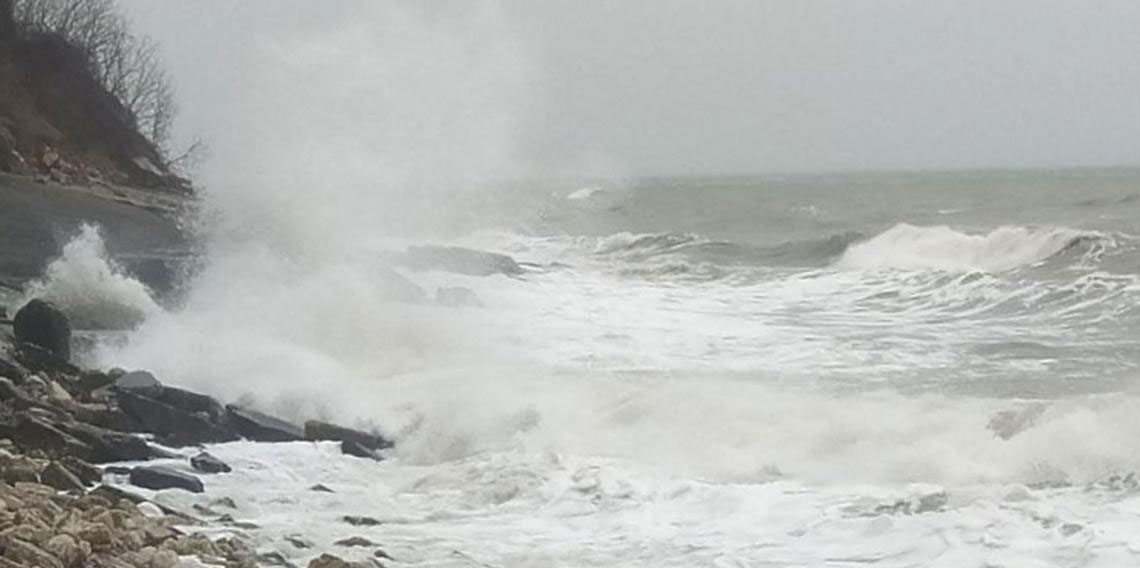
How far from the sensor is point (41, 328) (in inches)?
521

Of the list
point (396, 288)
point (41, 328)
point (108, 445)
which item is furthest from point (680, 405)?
point (396, 288)

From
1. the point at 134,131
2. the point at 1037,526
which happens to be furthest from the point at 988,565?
the point at 134,131

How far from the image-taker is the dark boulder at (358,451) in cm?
1126

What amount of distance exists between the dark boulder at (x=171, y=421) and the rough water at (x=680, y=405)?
0.26m

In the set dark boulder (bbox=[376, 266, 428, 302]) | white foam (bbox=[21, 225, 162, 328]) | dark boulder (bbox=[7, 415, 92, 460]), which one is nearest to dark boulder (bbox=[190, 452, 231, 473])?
dark boulder (bbox=[7, 415, 92, 460])

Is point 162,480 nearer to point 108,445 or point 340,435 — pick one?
point 108,445

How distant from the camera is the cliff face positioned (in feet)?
111

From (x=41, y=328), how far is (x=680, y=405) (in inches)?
225

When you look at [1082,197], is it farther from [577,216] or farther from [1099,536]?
[1099,536]

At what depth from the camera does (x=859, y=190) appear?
76125 millimetres

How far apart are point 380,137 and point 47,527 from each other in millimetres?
23275

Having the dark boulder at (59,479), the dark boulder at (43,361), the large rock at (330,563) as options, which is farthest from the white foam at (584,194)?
the large rock at (330,563)

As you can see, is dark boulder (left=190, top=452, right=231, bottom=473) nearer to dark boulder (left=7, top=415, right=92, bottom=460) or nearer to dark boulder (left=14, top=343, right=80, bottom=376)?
dark boulder (left=7, top=415, right=92, bottom=460)

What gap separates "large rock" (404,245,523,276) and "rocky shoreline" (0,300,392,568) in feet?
41.5
